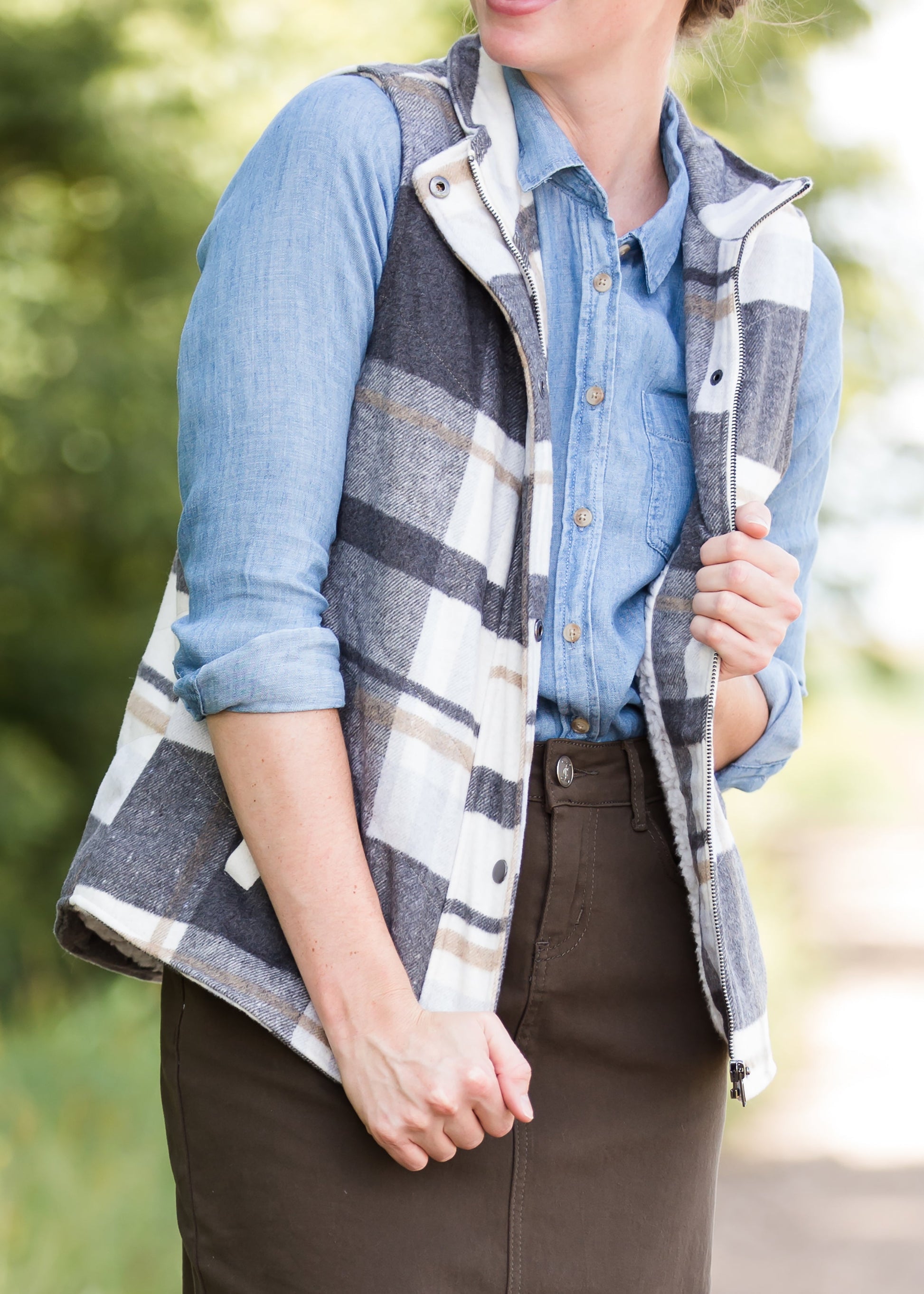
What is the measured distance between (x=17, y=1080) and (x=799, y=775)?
7.69 m

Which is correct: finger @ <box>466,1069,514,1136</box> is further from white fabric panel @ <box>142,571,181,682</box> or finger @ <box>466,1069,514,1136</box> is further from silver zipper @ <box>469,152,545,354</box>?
silver zipper @ <box>469,152,545,354</box>

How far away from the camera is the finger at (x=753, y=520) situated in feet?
4.32

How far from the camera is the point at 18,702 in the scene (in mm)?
4531

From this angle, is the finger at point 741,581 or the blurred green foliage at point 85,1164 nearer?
the finger at point 741,581

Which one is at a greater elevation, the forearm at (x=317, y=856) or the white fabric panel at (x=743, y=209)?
the white fabric panel at (x=743, y=209)

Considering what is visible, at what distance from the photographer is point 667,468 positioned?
4.44ft

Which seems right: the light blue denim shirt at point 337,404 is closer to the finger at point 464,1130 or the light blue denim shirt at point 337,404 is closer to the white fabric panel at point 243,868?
the white fabric panel at point 243,868

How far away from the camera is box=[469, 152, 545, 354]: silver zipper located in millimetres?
1229

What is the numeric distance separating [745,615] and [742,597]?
18mm

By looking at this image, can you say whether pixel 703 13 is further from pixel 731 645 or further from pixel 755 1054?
pixel 755 1054

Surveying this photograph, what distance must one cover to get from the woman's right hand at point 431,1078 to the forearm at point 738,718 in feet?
1.44

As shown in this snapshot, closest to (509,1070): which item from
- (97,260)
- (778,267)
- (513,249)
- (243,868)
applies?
(243,868)

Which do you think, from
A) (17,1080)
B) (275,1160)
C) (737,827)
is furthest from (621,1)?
(737,827)

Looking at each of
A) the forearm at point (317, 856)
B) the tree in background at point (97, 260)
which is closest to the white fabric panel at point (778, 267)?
the forearm at point (317, 856)
